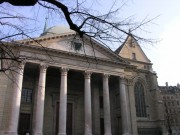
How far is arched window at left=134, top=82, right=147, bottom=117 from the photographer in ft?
110

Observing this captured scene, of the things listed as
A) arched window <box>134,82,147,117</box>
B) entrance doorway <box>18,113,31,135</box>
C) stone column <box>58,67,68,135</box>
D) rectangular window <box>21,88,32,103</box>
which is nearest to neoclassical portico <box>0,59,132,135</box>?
stone column <box>58,67,68,135</box>

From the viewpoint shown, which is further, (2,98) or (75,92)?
(75,92)

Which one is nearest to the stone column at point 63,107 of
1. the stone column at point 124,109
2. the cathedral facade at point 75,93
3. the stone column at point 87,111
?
the cathedral facade at point 75,93

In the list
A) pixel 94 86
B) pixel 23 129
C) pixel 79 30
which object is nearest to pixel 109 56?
pixel 94 86

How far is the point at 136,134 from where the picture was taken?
1151 inches

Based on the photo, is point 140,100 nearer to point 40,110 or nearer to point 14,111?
point 40,110

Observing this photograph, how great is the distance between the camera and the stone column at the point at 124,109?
27.3 metres

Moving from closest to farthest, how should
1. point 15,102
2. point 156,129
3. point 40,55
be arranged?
point 15,102 < point 40,55 < point 156,129

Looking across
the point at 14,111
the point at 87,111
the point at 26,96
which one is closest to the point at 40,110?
the point at 14,111

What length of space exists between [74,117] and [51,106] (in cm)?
349

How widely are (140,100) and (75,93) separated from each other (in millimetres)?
10217

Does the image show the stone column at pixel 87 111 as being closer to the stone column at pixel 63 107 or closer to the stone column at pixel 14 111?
the stone column at pixel 63 107

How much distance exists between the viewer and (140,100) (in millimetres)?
34312

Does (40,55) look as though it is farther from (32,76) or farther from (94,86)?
(94,86)
